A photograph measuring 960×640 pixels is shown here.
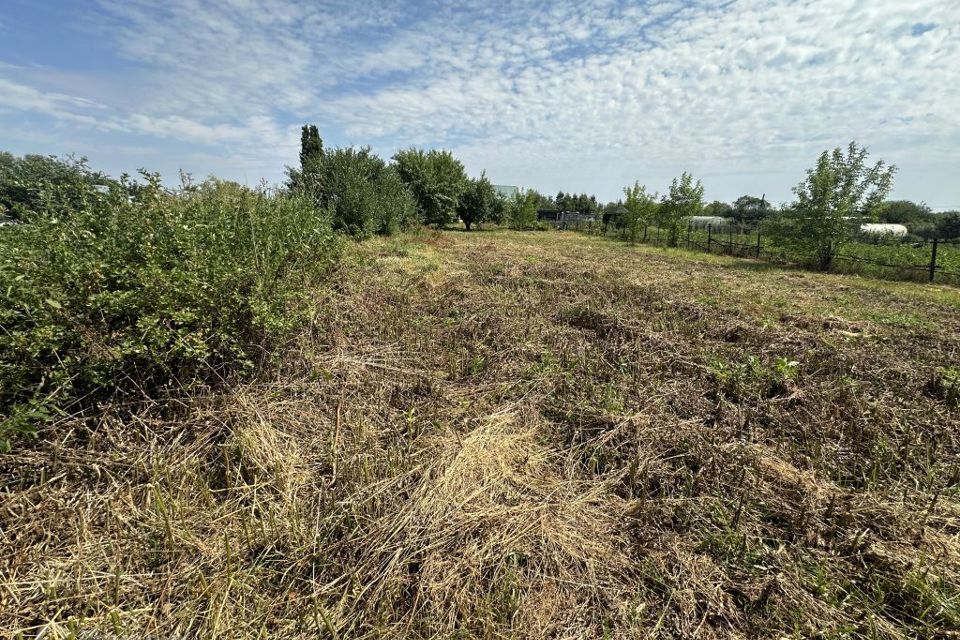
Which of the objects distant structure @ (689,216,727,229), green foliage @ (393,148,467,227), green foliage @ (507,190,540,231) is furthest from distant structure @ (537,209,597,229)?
green foliage @ (393,148,467,227)

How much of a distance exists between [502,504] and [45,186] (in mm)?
3709

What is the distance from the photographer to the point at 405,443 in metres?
2.66

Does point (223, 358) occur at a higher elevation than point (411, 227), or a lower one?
lower

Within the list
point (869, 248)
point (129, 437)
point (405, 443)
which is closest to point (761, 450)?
point (405, 443)

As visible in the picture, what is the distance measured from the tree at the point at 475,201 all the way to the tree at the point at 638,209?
34.7 ft

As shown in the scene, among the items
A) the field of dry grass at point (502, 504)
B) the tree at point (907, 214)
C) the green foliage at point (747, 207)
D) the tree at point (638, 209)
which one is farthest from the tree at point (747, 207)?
the field of dry grass at point (502, 504)

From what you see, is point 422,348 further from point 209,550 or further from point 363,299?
point 209,550

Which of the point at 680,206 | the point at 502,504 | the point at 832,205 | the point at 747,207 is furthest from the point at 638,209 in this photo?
the point at 747,207

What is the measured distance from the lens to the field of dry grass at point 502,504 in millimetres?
1634

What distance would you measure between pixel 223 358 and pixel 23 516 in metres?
1.27

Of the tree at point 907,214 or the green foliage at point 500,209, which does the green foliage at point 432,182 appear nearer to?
the green foliage at point 500,209

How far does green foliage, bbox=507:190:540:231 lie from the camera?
3412cm

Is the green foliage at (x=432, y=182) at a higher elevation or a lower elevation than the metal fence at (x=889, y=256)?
higher

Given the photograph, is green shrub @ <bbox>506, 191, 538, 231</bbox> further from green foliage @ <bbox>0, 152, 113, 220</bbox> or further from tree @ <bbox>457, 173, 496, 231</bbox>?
green foliage @ <bbox>0, 152, 113, 220</bbox>
